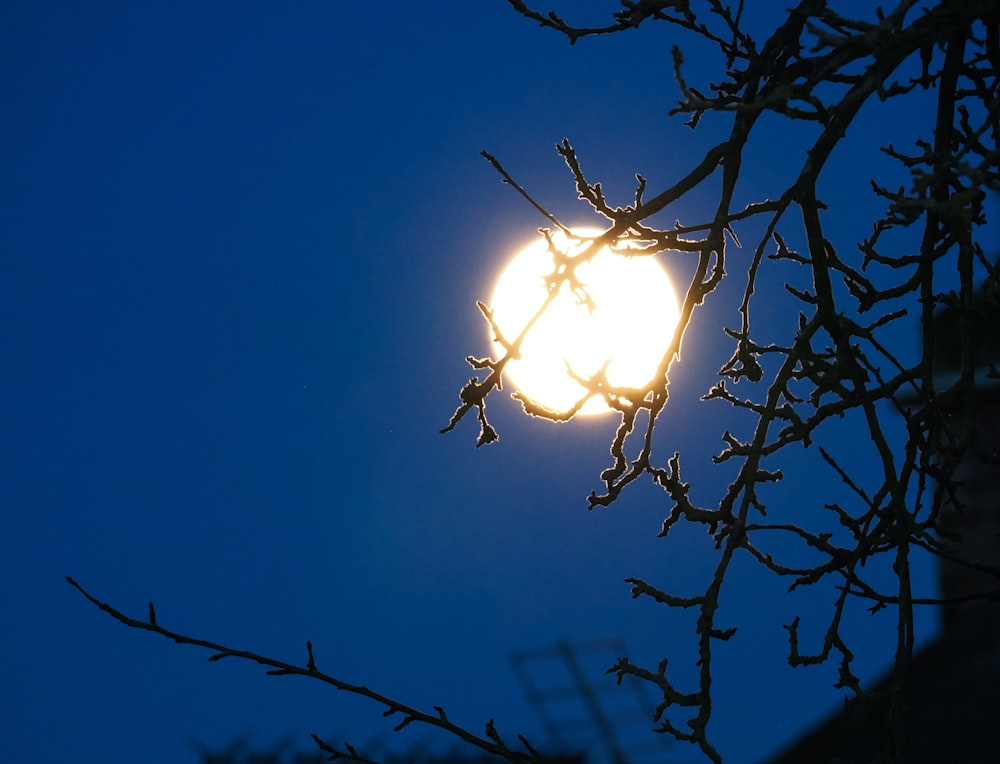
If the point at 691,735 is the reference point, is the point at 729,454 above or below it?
above

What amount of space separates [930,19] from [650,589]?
57.5 inches

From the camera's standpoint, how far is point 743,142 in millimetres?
2805

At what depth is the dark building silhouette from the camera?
34.5 feet

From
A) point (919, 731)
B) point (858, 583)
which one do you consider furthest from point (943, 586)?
point (858, 583)

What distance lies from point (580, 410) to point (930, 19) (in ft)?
3.98

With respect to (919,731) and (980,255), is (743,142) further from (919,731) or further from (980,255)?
(919,731)

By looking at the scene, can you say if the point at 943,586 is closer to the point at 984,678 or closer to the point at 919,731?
the point at 984,678

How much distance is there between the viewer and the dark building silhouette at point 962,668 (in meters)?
10.5

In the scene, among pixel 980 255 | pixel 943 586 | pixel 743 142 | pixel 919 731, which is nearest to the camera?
pixel 743 142

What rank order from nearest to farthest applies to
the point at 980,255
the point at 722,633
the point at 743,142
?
the point at 722,633 < the point at 743,142 < the point at 980,255

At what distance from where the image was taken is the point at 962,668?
1216cm

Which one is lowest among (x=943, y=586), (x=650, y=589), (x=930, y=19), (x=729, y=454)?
(x=650, y=589)

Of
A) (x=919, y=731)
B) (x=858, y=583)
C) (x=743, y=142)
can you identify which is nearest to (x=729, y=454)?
(x=858, y=583)

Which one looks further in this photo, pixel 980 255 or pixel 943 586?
Result: pixel 943 586
